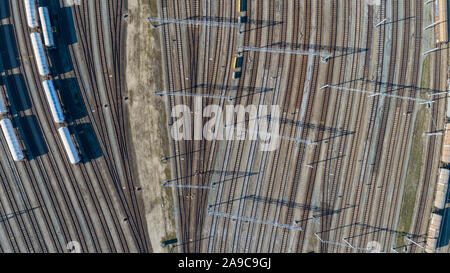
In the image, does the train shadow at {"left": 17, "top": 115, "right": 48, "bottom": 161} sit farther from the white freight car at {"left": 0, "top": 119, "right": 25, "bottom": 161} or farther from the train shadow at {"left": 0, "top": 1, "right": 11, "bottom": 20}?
the train shadow at {"left": 0, "top": 1, "right": 11, "bottom": 20}

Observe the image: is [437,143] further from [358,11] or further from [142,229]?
[142,229]


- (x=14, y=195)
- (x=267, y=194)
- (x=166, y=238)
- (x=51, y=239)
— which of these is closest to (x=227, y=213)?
(x=267, y=194)

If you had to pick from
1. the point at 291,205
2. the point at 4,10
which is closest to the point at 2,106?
the point at 4,10

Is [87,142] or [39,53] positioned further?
[87,142]

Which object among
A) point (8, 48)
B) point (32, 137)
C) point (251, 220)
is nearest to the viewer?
point (8, 48)

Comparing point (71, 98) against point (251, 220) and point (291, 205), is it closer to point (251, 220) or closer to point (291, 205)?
point (251, 220)

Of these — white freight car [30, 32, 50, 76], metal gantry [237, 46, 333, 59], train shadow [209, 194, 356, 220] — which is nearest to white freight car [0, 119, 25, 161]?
white freight car [30, 32, 50, 76]

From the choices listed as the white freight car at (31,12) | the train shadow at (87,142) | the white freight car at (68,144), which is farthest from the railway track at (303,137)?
the white freight car at (31,12)
